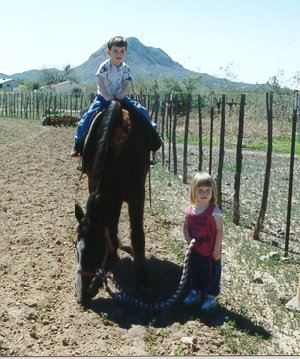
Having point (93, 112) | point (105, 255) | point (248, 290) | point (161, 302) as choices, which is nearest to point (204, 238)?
point (161, 302)

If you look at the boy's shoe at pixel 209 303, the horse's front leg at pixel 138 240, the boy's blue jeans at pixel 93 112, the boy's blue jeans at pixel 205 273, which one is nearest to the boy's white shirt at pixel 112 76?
the boy's blue jeans at pixel 93 112

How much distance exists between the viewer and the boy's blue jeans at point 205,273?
15.6ft

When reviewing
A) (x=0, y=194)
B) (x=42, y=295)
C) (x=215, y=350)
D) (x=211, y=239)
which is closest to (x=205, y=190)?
(x=211, y=239)

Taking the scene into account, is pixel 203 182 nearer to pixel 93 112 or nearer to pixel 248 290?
pixel 248 290

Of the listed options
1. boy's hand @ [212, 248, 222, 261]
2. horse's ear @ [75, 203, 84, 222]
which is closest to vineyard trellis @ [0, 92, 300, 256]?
boy's hand @ [212, 248, 222, 261]

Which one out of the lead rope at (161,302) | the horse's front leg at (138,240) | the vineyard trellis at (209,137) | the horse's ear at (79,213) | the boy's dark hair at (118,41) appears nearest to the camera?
the horse's ear at (79,213)

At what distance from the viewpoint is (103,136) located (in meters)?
4.92

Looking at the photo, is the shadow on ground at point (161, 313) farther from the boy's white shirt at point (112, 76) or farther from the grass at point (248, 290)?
the boy's white shirt at point (112, 76)

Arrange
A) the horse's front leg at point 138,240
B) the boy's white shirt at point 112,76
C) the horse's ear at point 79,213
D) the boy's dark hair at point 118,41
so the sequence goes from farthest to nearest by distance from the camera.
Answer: the boy's white shirt at point 112,76 → the boy's dark hair at point 118,41 → the horse's front leg at point 138,240 → the horse's ear at point 79,213

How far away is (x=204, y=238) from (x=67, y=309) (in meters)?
1.32

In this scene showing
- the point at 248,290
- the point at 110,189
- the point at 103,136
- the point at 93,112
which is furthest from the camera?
the point at 93,112

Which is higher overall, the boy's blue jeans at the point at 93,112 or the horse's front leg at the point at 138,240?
the boy's blue jeans at the point at 93,112

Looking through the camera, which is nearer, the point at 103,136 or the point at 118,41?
the point at 103,136

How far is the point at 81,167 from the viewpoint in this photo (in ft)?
19.5
